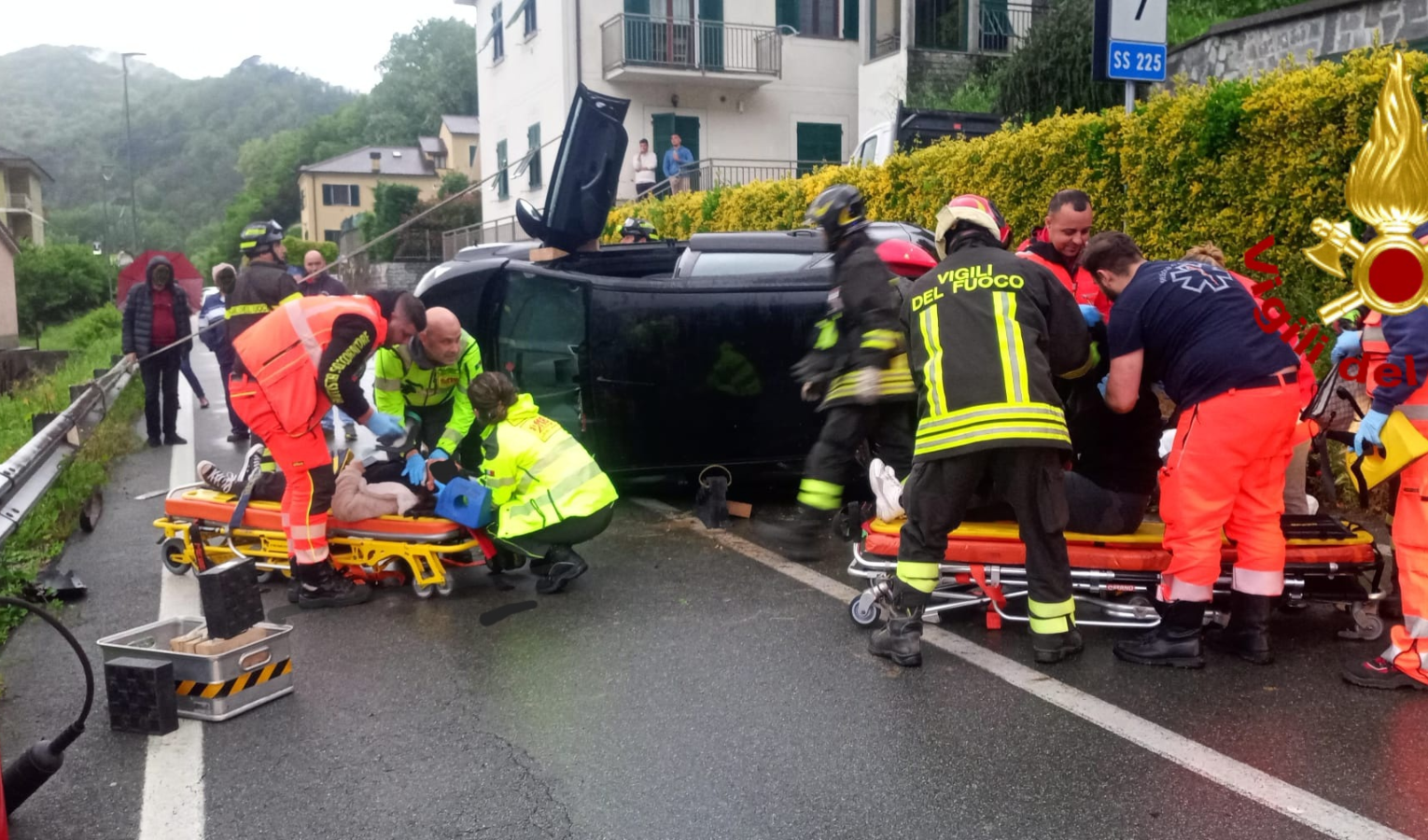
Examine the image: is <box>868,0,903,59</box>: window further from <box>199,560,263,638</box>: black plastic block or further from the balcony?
<box>199,560,263,638</box>: black plastic block

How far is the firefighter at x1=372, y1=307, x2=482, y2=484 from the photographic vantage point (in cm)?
624

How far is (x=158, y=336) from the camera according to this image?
10852mm

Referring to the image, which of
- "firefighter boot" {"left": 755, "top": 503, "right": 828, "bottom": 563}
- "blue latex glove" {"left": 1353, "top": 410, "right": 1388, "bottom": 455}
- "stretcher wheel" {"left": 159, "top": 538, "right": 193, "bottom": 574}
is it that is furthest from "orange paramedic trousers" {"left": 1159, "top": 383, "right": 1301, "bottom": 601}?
"stretcher wheel" {"left": 159, "top": 538, "right": 193, "bottom": 574}

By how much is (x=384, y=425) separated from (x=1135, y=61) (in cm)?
502

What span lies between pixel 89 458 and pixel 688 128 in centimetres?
1916

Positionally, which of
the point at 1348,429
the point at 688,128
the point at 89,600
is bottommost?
the point at 89,600

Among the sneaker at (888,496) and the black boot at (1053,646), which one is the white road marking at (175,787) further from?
the black boot at (1053,646)

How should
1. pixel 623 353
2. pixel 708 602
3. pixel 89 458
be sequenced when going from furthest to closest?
pixel 89 458 < pixel 623 353 < pixel 708 602

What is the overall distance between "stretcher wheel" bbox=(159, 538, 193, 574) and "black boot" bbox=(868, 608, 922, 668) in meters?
3.84

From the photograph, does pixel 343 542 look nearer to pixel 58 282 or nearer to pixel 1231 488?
pixel 1231 488

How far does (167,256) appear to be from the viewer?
11.4m

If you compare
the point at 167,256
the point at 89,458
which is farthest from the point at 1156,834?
the point at 167,256

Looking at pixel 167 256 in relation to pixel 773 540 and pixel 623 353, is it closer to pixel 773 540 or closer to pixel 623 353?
pixel 623 353

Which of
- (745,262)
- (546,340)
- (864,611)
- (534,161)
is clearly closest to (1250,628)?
(864,611)
